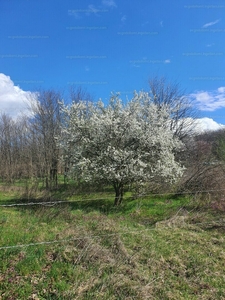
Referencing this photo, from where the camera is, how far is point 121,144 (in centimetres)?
1003

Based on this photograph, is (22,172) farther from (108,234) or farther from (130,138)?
(108,234)

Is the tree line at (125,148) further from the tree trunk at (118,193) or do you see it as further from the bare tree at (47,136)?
the bare tree at (47,136)

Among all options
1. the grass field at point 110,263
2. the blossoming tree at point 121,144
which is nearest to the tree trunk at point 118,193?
the blossoming tree at point 121,144

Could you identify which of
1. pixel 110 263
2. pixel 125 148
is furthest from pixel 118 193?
pixel 110 263

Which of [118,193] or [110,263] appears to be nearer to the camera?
[110,263]

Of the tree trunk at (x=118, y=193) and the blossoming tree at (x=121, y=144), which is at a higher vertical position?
the blossoming tree at (x=121, y=144)

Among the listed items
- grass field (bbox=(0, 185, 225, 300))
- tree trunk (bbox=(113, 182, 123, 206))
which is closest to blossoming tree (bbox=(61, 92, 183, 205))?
tree trunk (bbox=(113, 182, 123, 206))

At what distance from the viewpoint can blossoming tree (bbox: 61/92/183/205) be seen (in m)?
9.54

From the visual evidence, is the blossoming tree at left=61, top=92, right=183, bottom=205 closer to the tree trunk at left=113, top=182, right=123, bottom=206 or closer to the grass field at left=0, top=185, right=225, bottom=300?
the tree trunk at left=113, top=182, right=123, bottom=206

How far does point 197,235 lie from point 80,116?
791cm

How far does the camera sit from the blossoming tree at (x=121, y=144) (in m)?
9.54

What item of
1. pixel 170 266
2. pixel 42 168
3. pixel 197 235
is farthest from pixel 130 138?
pixel 42 168

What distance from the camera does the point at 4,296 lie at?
9.93 ft

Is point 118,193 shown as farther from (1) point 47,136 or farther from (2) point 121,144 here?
(1) point 47,136
